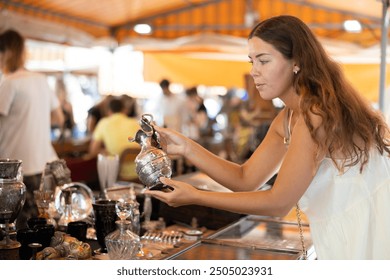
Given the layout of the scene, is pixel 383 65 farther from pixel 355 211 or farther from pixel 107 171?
pixel 355 211

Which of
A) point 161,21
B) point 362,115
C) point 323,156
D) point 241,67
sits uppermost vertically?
point 161,21

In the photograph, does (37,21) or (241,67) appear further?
(241,67)

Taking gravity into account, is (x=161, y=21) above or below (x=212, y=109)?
above

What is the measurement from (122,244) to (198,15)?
28.9ft

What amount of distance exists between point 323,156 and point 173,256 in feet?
2.15

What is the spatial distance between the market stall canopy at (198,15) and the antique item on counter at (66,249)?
5.93 meters

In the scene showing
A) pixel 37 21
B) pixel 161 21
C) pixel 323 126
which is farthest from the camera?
pixel 161 21

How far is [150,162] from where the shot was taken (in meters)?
1.83

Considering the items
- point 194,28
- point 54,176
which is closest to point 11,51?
point 54,176

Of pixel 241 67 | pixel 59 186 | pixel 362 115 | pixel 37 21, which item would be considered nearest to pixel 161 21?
pixel 241 67

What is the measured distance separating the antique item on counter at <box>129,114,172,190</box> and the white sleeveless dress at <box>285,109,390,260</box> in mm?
505

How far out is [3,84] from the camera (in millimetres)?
3359

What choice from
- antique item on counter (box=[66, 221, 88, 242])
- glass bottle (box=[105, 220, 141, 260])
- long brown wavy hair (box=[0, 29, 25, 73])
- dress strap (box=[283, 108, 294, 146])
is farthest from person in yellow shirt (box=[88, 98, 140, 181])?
glass bottle (box=[105, 220, 141, 260])
